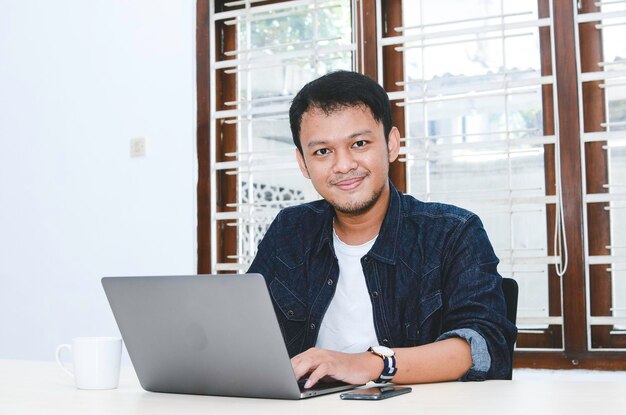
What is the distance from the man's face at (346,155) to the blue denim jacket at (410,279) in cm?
8

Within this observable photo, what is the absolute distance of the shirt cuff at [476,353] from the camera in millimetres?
1420

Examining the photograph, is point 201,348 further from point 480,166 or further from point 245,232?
point 245,232

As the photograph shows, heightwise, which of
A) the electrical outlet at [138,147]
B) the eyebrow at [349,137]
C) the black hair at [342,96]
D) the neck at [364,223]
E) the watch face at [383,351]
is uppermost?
the electrical outlet at [138,147]

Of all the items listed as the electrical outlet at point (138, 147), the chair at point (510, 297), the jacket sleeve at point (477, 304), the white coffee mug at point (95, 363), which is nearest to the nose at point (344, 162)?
the jacket sleeve at point (477, 304)

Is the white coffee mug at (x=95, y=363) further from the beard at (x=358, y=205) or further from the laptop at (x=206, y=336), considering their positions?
the beard at (x=358, y=205)

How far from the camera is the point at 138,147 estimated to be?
11.3 ft

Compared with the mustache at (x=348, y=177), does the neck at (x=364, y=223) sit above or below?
below

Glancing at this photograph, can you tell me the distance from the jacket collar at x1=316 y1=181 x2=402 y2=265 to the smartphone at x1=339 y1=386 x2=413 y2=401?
0.54 metres

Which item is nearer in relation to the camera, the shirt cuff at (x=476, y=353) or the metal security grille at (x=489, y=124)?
the shirt cuff at (x=476, y=353)

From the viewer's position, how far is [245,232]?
3.35m

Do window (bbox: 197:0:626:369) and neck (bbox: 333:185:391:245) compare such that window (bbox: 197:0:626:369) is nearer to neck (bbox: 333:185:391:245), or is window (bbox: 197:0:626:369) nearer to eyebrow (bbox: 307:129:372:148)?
neck (bbox: 333:185:391:245)

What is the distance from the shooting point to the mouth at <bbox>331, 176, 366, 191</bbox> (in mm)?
1735

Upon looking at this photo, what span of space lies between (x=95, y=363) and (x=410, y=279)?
2.25 feet

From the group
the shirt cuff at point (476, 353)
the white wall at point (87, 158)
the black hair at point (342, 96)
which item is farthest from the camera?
the white wall at point (87, 158)
